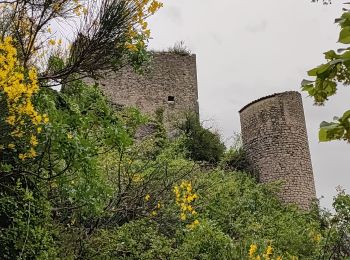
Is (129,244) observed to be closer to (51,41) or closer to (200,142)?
(51,41)

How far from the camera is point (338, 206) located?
35.1 feet

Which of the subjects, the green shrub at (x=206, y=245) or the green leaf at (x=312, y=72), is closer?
the green leaf at (x=312, y=72)

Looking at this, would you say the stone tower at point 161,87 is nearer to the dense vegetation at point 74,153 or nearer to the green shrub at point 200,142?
the green shrub at point 200,142

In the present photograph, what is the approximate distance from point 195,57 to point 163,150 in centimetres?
811

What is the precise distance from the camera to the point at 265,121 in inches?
656

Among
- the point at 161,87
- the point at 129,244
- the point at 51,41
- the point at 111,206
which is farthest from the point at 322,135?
the point at 161,87

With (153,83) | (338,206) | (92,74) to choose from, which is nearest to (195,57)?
(153,83)

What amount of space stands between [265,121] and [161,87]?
4.63m

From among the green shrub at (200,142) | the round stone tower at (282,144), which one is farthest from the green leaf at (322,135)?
the round stone tower at (282,144)

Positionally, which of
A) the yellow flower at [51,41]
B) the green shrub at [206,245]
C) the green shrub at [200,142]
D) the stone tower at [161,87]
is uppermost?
the stone tower at [161,87]

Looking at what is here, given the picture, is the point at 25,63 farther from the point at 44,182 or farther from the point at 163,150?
the point at 163,150

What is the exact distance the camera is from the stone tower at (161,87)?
733 inches

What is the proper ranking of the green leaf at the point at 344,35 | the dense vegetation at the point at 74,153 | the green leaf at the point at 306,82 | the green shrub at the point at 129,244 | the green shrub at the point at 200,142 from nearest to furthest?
1. the green leaf at the point at 344,35
2. the green leaf at the point at 306,82
3. the dense vegetation at the point at 74,153
4. the green shrub at the point at 129,244
5. the green shrub at the point at 200,142

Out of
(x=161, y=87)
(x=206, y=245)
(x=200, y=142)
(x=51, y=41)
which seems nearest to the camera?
(x=51, y=41)
